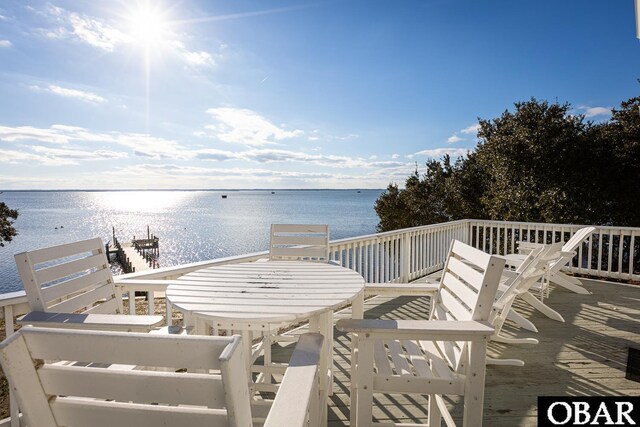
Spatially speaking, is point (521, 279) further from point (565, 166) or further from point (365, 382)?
point (565, 166)

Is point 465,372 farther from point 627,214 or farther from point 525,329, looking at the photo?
point 627,214

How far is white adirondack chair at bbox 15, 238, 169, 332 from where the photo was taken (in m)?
1.64

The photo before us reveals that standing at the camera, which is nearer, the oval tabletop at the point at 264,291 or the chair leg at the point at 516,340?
the oval tabletop at the point at 264,291

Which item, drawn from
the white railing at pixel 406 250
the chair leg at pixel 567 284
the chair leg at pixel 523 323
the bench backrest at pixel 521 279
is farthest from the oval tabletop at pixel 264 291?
the chair leg at pixel 567 284

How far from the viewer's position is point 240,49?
829cm

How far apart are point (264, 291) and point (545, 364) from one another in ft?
8.94

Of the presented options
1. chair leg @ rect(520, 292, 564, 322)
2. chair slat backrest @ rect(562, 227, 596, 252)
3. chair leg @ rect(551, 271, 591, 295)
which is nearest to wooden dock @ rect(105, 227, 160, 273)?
chair leg @ rect(551, 271, 591, 295)

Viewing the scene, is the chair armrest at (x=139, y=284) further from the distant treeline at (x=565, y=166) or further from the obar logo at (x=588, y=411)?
the distant treeline at (x=565, y=166)

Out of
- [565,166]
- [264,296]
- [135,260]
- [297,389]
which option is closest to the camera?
[297,389]

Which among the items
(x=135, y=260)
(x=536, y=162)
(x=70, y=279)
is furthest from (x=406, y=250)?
(x=135, y=260)

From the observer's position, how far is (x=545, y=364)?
306 cm

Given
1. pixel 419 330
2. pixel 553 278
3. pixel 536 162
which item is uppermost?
pixel 536 162

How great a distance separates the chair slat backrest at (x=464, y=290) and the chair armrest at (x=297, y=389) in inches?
31.6

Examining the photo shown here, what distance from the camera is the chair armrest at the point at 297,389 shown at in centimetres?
87
